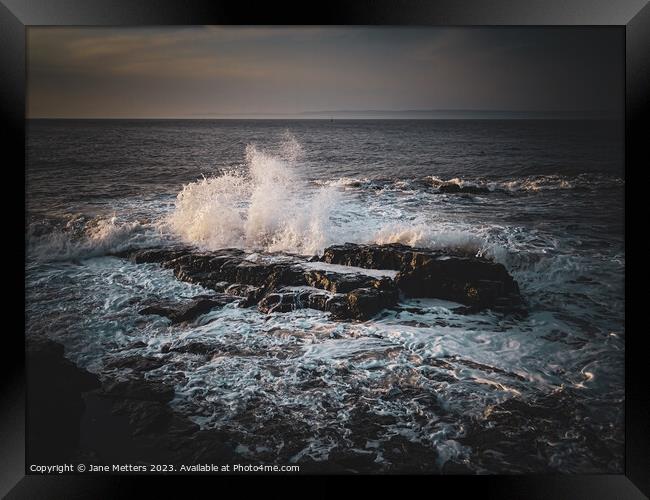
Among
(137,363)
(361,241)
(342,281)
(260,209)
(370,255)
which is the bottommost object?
(137,363)

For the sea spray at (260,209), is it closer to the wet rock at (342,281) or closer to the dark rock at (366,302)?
the wet rock at (342,281)

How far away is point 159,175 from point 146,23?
1108 mm

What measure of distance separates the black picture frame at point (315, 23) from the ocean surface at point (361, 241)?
100mm

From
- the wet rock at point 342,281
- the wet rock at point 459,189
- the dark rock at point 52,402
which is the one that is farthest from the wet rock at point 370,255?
the dark rock at point 52,402

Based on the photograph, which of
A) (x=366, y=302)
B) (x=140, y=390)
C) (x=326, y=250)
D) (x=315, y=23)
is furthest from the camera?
(x=326, y=250)

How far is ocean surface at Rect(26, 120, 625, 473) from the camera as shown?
117 inches

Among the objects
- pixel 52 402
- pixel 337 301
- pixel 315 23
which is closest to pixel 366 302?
pixel 337 301

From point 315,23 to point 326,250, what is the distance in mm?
1644

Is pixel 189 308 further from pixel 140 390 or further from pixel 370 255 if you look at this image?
pixel 370 255

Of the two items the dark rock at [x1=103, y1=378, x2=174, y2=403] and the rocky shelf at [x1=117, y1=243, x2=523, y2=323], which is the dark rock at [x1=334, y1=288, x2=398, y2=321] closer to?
the rocky shelf at [x1=117, y1=243, x2=523, y2=323]

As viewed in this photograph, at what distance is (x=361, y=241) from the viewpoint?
3.54 meters

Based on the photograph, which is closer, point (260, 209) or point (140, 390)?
point (140, 390)
